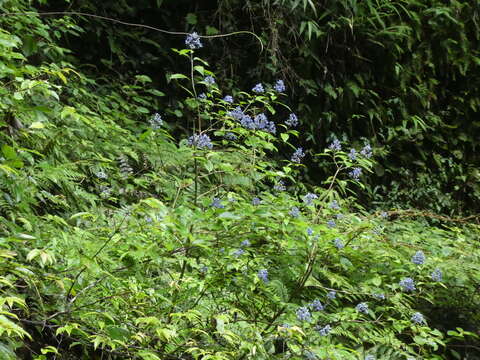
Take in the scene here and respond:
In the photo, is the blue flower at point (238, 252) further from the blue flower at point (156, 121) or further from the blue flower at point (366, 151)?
the blue flower at point (156, 121)

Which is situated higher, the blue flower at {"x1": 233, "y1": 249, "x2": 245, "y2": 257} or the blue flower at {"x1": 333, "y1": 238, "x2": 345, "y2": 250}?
the blue flower at {"x1": 333, "y1": 238, "x2": 345, "y2": 250}

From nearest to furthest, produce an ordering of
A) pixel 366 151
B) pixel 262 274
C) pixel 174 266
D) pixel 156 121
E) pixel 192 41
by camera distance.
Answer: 1. pixel 262 274
2. pixel 192 41
3. pixel 174 266
4. pixel 366 151
5. pixel 156 121

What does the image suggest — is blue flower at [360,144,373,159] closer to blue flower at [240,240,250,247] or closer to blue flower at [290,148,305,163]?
blue flower at [290,148,305,163]

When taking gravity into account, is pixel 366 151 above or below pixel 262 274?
above

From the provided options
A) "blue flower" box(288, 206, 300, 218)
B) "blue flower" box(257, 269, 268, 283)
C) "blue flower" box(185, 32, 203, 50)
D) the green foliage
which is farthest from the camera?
"blue flower" box(288, 206, 300, 218)

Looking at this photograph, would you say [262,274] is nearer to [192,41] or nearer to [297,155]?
[297,155]

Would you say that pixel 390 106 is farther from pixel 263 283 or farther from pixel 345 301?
pixel 263 283

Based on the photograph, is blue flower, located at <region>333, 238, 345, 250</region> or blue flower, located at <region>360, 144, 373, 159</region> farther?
blue flower, located at <region>360, 144, 373, 159</region>

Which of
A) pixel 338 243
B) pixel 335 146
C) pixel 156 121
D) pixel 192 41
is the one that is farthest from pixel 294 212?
pixel 156 121

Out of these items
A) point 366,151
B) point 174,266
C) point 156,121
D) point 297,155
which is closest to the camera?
point 174,266

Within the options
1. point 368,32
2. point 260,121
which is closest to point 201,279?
point 260,121

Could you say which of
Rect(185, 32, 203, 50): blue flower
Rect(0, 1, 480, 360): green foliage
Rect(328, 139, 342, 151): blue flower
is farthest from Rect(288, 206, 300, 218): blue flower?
Rect(185, 32, 203, 50): blue flower

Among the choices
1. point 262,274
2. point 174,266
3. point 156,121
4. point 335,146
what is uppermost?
point 335,146

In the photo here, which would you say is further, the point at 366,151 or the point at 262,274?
the point at 366,151
